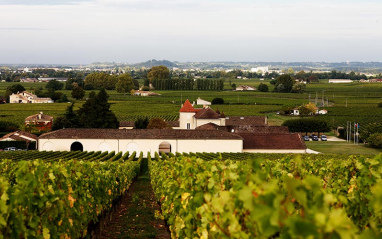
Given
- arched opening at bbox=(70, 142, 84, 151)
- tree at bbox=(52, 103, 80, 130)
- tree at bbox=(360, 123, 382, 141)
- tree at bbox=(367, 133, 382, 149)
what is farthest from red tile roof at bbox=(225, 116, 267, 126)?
arched opening at bbox=(70, 142, 84, 151)

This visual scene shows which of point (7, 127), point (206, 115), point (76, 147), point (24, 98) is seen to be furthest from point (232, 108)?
point (76, 147)

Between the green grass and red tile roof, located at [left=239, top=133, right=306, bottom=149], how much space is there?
16.1ft

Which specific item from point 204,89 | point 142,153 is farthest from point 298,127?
point 204,89

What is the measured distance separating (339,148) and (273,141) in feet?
36.5

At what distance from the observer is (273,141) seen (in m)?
53.7

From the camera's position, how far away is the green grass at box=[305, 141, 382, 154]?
2276 inches

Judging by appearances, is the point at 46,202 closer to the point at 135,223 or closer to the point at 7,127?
the point at 135,223

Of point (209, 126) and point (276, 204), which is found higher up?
point (276, 204)

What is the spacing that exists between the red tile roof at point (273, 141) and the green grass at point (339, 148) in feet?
16.1

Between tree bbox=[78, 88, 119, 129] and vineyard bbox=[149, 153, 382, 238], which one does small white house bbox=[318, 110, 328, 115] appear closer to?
tree bbox=[78, 88, 119, 129]

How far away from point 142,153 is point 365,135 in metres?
31.8

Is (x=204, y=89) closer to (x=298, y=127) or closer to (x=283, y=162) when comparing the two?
(x=298, y=127)

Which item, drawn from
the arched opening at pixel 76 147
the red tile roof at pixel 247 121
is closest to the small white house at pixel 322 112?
the red tile roof at pixel 247 121

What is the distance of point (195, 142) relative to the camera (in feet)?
172
